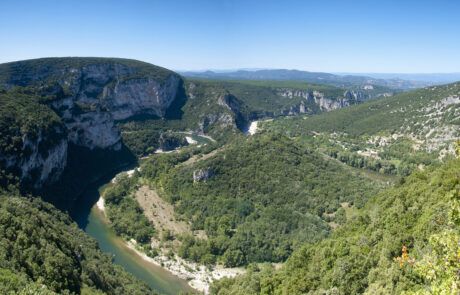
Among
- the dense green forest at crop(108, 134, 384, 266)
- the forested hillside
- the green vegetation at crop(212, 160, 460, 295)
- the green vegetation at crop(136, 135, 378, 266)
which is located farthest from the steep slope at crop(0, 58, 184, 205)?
the forested hillside

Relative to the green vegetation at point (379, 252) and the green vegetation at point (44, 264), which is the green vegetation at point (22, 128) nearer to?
the green vegetation at point (44, 264)

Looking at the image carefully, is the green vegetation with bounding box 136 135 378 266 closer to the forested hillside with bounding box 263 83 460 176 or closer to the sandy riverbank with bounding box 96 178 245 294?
the sandy riverbank with bounding box 96 178 245 294

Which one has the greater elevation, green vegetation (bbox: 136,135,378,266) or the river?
green vegetation (bbox: 136,135,378,266)

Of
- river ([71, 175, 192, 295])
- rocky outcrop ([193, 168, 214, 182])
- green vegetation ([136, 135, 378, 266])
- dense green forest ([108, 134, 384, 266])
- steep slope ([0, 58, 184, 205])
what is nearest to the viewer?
river ([71, 175, 192, 295])

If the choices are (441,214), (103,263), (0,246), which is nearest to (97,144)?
(103,263)

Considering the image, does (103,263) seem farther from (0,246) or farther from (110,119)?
(110,119)

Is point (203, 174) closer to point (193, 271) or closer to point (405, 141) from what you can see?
point (193, 271)

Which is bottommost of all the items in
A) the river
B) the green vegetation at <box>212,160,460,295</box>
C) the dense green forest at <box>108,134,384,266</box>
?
the river
